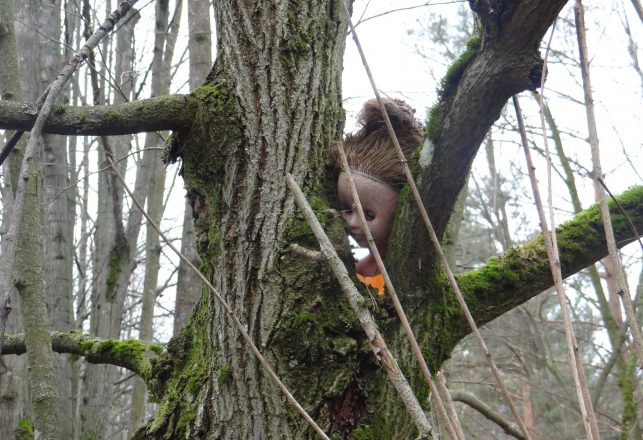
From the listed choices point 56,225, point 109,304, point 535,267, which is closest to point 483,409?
point 535,267

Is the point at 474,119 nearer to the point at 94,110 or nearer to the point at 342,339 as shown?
the point at 342,339

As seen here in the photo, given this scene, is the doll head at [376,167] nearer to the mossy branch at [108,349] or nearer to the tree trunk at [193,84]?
the mossy branch at [108,349]

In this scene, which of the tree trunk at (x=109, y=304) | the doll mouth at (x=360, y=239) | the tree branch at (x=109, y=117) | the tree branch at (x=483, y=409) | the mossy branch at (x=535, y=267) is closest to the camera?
the tree branch at (x=109, y=117)

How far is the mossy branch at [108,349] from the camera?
2.09 m

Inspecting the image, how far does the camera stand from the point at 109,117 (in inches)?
65.6

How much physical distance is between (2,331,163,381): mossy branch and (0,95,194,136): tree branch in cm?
68

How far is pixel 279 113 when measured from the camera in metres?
1.76

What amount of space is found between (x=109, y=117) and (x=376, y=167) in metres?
0.77

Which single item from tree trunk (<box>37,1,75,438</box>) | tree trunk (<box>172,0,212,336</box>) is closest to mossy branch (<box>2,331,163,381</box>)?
tree trunk (<box>37,1,75,438</box>)

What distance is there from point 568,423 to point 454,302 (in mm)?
11050

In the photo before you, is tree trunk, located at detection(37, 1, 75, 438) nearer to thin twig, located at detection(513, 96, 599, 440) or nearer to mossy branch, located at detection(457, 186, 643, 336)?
mossy branch, located at detection(457, 186, 643, 336)

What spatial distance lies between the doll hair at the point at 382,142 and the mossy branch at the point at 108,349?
2.81 ft

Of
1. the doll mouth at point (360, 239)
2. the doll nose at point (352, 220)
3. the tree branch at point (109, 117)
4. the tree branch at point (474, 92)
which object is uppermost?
the tree branch at point (109, 117)

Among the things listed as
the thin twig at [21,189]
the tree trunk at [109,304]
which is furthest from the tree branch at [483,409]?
the thin twig at [21,189]
